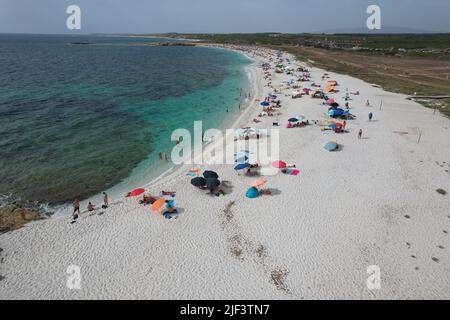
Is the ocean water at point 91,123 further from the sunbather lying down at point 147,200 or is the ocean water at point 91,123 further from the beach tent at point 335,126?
the beach tent at point 335,126

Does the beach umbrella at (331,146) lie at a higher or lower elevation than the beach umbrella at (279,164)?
higher

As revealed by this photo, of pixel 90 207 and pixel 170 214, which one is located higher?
pixel 90 207

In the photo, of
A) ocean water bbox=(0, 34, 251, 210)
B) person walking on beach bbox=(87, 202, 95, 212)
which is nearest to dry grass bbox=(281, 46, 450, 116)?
ocean water bbox=(0, 34, 251, 210)

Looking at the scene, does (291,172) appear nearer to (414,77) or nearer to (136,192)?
(136,192)

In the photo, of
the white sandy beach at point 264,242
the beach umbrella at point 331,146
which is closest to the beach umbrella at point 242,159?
the white sandy beach at point 264,242

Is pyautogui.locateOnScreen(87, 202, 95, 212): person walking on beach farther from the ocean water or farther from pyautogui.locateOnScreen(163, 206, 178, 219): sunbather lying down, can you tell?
pyautogui.locateOnScreen(163, 206, 178, 219): sunbather lying down

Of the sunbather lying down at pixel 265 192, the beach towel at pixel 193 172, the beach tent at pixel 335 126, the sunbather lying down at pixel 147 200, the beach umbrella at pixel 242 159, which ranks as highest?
the beach tent at pixel 335 126

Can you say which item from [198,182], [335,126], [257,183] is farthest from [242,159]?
[335,126]
